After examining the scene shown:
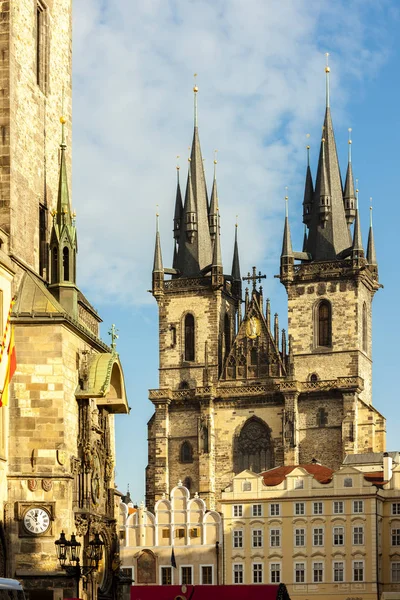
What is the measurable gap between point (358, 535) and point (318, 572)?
296 cm

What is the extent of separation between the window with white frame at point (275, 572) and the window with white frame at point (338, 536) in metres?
3.45

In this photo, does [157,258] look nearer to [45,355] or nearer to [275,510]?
[275,510]

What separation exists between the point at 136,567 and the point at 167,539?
2.36 meters

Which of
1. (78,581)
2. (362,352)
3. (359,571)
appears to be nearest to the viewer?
(78,581)

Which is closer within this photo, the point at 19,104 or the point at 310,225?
the point at 19,104

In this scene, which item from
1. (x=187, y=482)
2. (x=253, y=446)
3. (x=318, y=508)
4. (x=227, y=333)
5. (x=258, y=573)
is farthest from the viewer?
(x=227, y=333)

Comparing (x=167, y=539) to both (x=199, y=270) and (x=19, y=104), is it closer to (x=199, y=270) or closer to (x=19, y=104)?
(x=199, y=270)

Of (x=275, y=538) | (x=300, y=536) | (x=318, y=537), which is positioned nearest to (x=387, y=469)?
(x=318, y=537)

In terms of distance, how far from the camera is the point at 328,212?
103m

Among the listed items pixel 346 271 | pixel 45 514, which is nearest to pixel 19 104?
pixel 45 514

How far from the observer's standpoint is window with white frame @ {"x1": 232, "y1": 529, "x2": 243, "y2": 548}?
291 ft

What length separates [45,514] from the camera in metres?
31.4

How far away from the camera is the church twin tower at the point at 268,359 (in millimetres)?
97500

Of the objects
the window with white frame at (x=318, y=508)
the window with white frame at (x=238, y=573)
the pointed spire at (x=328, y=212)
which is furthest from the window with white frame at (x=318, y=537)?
the pointed spire at (x=328, y=212)
